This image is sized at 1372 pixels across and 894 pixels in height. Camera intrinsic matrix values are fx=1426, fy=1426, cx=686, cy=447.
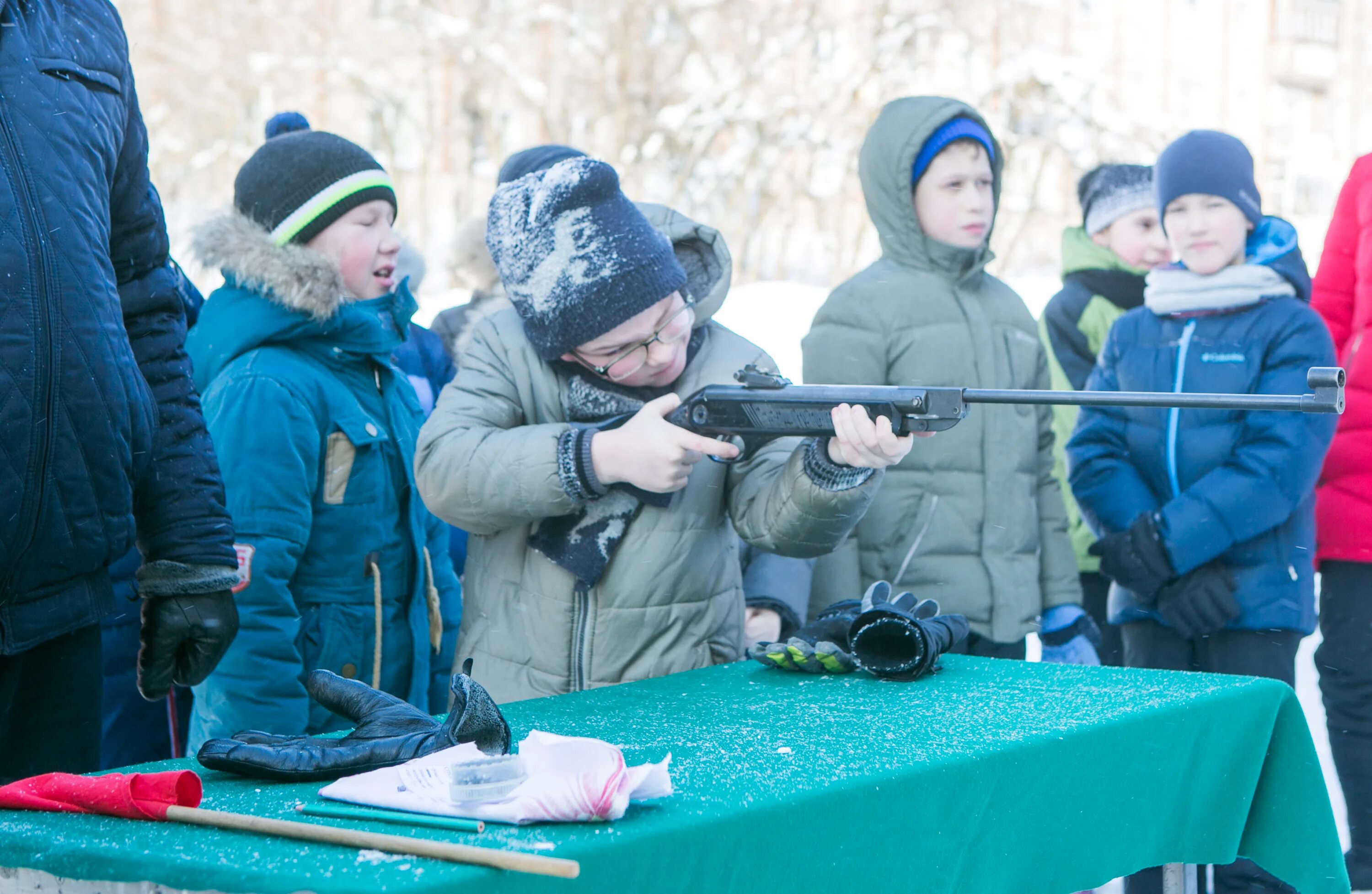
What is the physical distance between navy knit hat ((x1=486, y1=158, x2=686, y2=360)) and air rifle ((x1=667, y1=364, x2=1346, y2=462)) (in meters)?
0.22

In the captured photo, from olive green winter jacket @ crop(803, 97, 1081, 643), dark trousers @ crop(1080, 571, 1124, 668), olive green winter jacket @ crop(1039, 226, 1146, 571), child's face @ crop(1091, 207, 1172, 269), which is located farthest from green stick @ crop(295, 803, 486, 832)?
child's face @ crop(1091, 207, 1172, 269)

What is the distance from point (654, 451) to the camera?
2.09 metres

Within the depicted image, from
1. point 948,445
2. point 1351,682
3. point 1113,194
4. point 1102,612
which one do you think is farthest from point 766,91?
point 1351,682

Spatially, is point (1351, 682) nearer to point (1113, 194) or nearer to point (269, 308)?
point (1113, 194)

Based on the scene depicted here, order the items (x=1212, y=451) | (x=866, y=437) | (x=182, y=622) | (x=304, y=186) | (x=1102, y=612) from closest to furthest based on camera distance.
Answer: (x=182, y=622) < (x=866, y=437) < (x=304, y=186) < (x=1212, y=451) < (x=1102, y=612)

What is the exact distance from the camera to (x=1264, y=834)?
1994 mm

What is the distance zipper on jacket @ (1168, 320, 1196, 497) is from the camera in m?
3.19

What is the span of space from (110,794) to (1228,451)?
99.3 inches

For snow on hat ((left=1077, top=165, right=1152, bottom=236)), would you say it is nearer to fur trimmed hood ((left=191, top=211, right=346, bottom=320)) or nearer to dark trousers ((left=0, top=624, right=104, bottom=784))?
fur trimmed hood ((left=191, top=211, right=346, bottom=320))

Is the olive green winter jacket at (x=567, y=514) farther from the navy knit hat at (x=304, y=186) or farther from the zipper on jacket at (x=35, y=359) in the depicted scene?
the zipper on jacket at (x=35, y=359)

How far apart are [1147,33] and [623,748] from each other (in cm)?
1044

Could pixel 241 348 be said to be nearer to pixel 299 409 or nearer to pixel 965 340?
pixel 299 409

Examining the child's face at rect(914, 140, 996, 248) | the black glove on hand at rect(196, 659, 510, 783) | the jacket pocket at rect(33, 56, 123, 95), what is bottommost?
the black glove on hand at rect(196, 659, 510, 783)

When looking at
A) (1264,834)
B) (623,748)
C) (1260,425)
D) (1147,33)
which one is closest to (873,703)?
(623,748)
